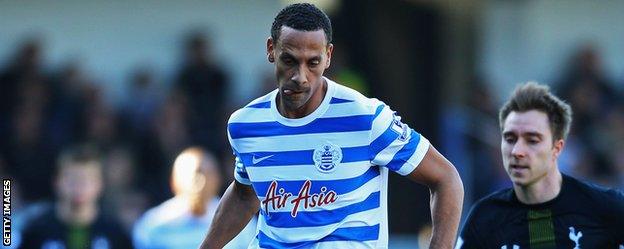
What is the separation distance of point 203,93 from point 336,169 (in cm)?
A: 801

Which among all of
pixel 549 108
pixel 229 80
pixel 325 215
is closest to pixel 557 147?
pixel 549 108

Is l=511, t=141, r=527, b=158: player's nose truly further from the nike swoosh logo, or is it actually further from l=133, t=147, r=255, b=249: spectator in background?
l=133, t=147, r=255, b=249: spectator in background

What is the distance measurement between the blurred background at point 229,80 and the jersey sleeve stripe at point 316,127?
6.76 meters

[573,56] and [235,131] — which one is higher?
[573,56]

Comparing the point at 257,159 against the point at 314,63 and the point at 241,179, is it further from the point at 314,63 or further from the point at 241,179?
the point at 314,63

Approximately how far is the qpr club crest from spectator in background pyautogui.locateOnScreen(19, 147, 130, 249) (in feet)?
14.1

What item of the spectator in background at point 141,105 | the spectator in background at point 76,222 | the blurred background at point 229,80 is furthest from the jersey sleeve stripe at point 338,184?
the spectator in background at point 141,105

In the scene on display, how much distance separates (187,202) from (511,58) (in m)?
5.99

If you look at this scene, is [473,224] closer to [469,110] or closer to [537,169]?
[537,169]

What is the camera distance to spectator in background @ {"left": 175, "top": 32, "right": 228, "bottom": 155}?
44.5 feet

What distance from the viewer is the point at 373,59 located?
14.4 metres

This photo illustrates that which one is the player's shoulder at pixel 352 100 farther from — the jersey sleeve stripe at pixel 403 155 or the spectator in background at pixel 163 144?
the spectator in background at pixel 163 144

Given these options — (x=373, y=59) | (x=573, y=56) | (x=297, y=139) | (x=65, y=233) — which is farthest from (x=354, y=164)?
(x=573, y=56)

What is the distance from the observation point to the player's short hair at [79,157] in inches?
420
